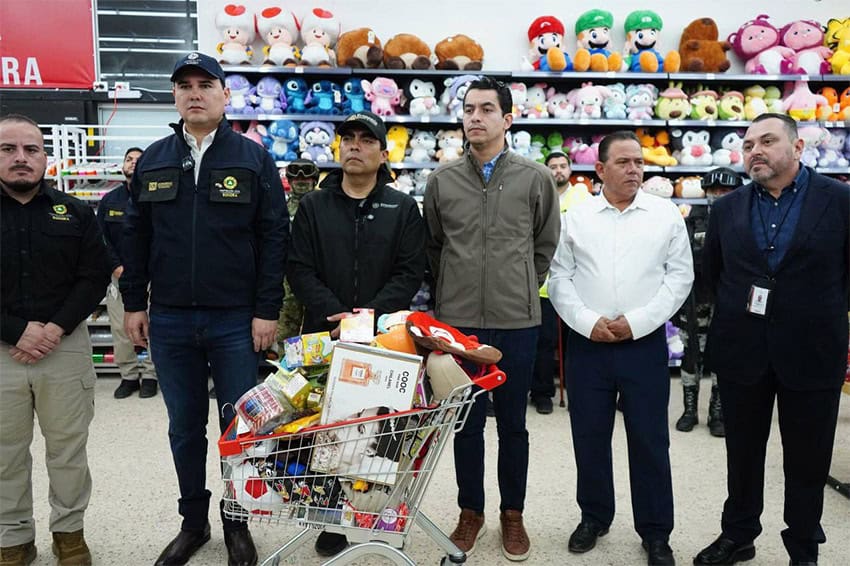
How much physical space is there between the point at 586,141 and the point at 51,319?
4.71 m

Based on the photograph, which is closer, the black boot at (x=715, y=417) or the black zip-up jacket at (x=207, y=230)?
the black zip-up jacket at (x=207, y=230)

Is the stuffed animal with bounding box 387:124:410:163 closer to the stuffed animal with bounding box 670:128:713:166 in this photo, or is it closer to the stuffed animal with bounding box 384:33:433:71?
the stuffed animal with bounding box 384:33:433:71

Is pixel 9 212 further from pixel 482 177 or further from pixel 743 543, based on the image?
pixel 743 543

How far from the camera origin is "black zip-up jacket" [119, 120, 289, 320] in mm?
2254

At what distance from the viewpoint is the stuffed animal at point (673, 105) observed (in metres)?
5.57

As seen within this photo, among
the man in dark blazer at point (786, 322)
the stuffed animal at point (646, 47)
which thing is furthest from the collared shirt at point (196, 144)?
the stuffed animal at point (646, 47)

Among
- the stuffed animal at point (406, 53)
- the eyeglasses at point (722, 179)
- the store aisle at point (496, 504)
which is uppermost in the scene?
the stuffed animal at point (406, 53)

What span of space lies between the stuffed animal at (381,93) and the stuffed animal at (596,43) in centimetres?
157

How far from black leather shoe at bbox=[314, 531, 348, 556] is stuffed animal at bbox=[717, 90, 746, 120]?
489 centimetres

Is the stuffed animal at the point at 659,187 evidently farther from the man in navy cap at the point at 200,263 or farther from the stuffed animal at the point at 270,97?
the man in navy cap at the point at 200,263

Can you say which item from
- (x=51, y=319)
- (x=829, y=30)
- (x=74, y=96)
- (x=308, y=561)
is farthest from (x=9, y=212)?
(x=829, y=30)

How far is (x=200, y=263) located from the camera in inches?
88.6

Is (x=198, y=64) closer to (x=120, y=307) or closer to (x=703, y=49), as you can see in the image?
(x=120, y=307)

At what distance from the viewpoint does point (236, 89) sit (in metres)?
5.37
